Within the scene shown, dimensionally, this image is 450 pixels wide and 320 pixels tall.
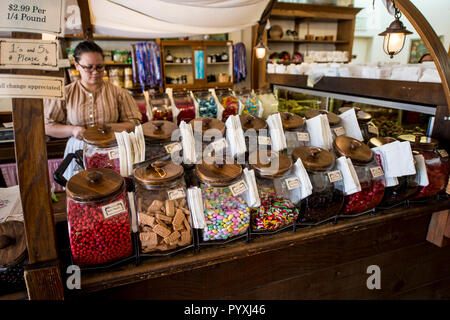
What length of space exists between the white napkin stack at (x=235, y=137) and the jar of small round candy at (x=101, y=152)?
393 mm

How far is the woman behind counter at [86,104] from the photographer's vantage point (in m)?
1.63

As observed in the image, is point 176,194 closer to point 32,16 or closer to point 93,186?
point 93,186

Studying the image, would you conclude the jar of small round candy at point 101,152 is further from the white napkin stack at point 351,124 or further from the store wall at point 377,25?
the store wall at point 377,25

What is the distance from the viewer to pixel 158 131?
3.31 feet

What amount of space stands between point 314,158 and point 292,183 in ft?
0.47

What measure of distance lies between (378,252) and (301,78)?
1.71m

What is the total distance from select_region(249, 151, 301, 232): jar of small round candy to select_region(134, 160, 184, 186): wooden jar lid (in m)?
0.25

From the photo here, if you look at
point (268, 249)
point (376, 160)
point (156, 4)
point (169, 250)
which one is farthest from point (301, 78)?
point (169, 250)

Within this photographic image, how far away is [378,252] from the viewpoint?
3.64 feet

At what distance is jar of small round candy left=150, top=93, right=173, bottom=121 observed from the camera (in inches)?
75.1

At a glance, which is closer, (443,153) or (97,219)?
(97,219)

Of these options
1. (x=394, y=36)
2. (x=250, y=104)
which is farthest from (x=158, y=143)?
(x=394, y=36)

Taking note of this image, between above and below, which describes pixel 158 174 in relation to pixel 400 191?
above
